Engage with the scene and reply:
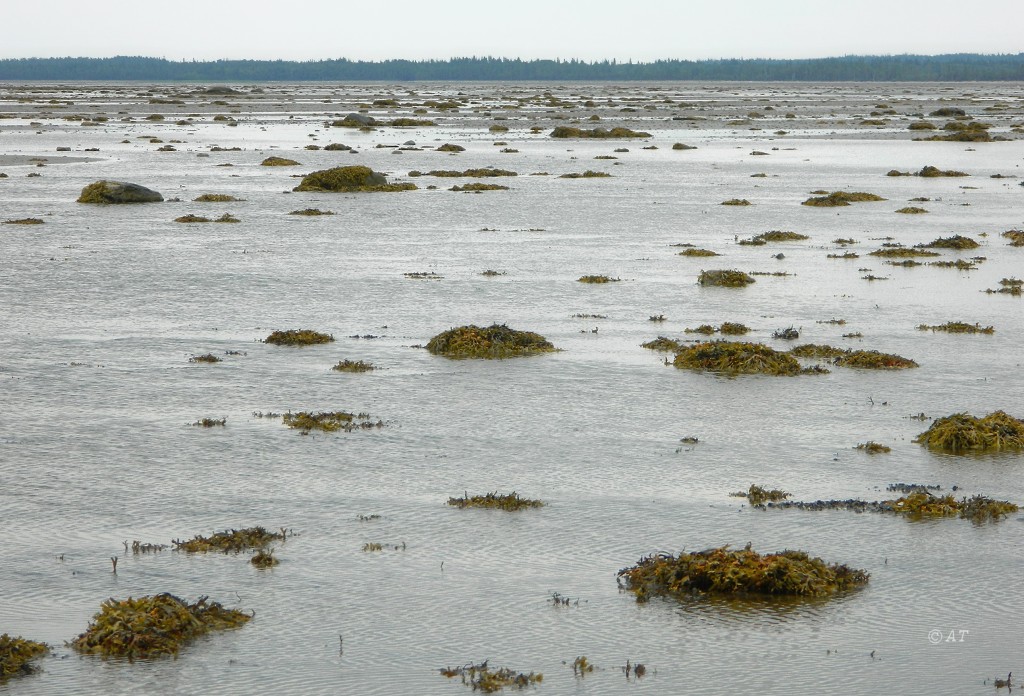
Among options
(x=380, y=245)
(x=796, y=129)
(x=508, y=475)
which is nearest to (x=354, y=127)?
(x=796, y=129)

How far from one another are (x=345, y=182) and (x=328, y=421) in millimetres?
27663

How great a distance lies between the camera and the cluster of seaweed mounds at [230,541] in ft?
32.9

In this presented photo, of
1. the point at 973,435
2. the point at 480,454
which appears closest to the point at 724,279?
the point at 973,435

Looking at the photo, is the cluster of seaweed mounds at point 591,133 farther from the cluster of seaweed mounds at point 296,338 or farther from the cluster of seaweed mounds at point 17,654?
the cluster of seaweed mounds at point 17,654

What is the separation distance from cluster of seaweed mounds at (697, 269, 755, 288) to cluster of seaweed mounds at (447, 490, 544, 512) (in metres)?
12.5

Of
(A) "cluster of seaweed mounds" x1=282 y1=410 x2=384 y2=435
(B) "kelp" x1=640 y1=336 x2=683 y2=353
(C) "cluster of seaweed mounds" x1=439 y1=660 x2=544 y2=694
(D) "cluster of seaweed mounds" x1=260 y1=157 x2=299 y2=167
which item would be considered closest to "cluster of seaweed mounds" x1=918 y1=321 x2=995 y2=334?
(B) "kelp" x1=640 y1=336 x2=683 y2=353

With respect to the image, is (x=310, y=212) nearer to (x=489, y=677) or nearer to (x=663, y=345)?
(x=663, y=345)

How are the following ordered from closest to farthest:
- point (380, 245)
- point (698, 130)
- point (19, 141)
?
point (380, 245), point (19, 141), point (698, 130)

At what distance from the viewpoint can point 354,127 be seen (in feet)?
273

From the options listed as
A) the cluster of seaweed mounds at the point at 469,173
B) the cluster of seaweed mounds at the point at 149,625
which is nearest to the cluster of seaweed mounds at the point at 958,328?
the cluster of seaweed mounds at the point at 149,625

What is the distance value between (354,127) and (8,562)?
247ft

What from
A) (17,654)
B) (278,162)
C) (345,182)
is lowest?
(17,654)

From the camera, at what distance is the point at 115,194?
3678cm

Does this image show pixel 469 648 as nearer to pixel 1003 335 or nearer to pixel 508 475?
pixel 508 475
